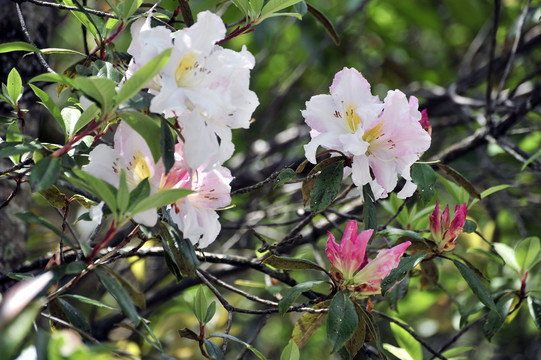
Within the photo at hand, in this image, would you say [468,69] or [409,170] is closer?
[409,170]

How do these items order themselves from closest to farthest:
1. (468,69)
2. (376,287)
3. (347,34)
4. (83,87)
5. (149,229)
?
(83,87)
(149,229)
(376,287)
(347,34)
(468,69)

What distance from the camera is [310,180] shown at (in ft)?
3.31

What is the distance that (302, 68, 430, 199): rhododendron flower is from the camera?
88 cm

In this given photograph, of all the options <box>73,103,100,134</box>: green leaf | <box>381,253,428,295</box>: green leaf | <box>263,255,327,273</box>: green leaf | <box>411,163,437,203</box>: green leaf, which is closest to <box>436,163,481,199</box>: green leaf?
<box>411,163,437,203</box>: green leaf

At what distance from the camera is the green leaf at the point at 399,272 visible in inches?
36.1

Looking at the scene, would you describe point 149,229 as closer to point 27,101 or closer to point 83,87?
point 83,87

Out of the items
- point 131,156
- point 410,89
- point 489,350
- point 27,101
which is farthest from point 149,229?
point 489,350

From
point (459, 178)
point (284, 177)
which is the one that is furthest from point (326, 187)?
point (459, 178)

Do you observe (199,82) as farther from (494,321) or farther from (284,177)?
(494,321)

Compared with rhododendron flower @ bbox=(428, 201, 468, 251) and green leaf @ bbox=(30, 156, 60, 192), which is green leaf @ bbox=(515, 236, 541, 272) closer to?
rhododendron flower @ bbox=(428, 201, 468, 251)

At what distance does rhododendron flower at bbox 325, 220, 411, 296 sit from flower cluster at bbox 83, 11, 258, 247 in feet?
0.73

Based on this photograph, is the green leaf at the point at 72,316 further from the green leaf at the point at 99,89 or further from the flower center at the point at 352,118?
the flower center at the point at 352,118

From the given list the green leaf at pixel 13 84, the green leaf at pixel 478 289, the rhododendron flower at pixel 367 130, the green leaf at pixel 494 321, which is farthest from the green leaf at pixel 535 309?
the green leaf at pixel 13 84

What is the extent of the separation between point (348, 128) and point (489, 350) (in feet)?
8.00
